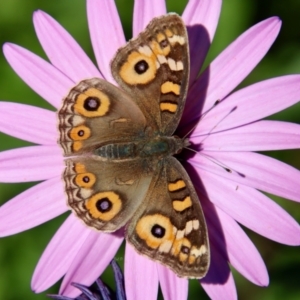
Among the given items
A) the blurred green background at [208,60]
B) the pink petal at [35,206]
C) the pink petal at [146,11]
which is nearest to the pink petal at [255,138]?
the pink petal at [146,11]

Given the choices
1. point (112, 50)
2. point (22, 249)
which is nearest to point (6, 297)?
point (22, 249)

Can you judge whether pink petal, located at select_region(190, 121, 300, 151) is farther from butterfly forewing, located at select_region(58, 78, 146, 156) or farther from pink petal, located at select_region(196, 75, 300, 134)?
butterfly forewing, located at select_region(58, 78, 146, 156)

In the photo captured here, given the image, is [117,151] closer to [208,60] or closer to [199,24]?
[199,24]

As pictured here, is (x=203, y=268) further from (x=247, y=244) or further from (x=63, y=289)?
(x=63, y=289)

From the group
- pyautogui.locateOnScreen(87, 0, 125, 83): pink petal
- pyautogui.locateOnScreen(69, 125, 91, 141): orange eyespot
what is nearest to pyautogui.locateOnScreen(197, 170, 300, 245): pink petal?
pyautogui.locateOnScreen(69, 125, 91, 141): orange eyespot

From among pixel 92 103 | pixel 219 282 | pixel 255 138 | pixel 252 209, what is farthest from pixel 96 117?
pixel 219 282

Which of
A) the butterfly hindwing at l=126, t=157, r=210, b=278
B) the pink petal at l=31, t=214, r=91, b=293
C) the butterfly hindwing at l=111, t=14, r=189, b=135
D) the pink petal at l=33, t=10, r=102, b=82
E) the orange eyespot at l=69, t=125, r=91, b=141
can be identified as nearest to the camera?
the butterfly hindwing at l=126, t=157, r=210, b=278

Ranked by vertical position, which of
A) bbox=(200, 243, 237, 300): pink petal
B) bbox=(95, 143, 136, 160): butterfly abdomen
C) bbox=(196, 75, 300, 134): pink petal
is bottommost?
bbox=(200, 243, 237, 300): pink petal
